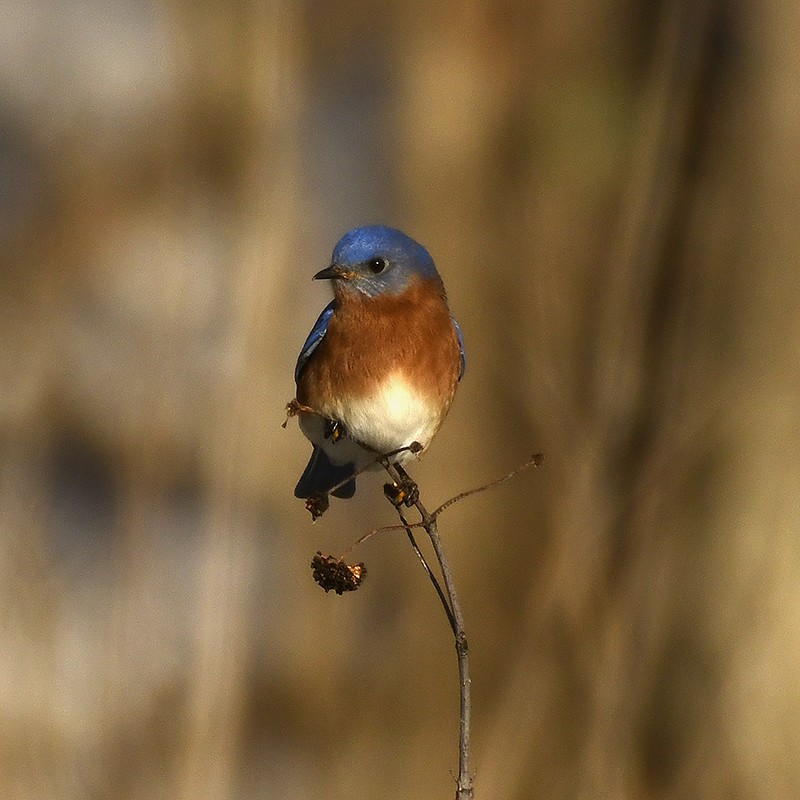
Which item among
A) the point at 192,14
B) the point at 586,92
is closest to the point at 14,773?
the point at 192,14

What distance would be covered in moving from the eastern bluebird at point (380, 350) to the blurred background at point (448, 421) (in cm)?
164

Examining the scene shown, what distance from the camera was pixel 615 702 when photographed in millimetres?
3906

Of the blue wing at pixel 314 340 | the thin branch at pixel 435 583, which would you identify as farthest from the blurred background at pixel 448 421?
the thin branch at pixel 435 583

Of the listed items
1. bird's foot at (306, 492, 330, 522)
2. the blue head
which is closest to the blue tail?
the blue head

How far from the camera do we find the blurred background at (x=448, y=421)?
4.33 m

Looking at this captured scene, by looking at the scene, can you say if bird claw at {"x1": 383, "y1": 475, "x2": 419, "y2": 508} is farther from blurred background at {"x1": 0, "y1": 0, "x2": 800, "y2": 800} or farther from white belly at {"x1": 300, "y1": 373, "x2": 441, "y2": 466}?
blurred background at {"x1": 0, "y1": 0, "x2": 800, "y2": 800}

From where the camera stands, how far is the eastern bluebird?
252 cm

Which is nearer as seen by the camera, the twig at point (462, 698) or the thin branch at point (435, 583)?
the twig at point (462, 698)

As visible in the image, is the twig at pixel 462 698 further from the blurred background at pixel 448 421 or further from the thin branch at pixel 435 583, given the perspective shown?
the blurred background at pixel 448 421

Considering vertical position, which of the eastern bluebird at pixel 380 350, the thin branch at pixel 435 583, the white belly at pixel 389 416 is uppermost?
the eastern bluebird at pixel 380 350

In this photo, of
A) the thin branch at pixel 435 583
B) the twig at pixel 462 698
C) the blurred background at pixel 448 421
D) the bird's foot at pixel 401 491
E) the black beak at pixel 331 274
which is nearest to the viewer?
the twig at pixel 462 698

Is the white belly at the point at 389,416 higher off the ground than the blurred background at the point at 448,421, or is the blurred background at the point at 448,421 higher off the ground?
the blurred background at the point at 448,421

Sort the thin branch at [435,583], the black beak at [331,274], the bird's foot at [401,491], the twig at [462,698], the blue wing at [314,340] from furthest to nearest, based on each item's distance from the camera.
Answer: the blue wing at [314,340] → the black beak at [331,274] → the bird's foot at [401,491] → the thin branch at [435,583] → the twig at [462,698]

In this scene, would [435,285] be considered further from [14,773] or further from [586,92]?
[586,92]
